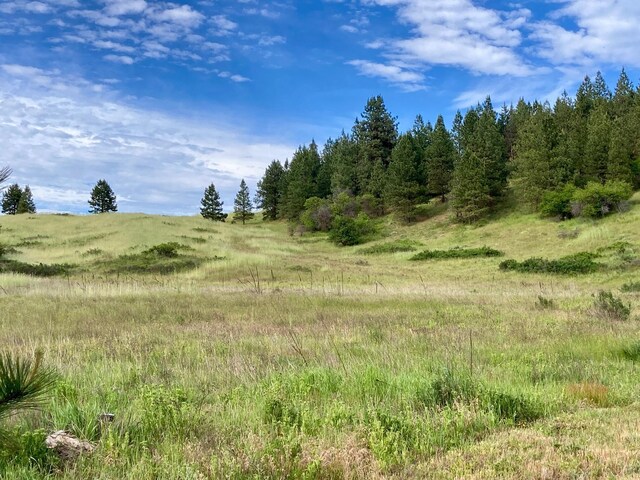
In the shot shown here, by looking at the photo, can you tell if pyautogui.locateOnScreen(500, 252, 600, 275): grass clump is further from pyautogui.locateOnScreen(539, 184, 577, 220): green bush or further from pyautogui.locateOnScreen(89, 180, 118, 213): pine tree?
pyautogui.locateOnScreen(89, 180, 118, 213): pine tree

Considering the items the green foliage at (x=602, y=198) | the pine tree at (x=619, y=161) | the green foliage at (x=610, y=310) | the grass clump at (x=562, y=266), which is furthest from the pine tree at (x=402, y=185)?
the green foliage at (x=610, y=310)

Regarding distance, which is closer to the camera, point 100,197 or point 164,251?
point 164,251

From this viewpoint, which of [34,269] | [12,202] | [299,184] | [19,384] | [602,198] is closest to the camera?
[19,384]

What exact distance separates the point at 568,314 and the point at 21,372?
1264 cm

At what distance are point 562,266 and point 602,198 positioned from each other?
1989 cm

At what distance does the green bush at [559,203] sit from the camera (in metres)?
44.8

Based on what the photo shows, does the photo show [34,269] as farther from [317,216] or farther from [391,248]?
[317,216]

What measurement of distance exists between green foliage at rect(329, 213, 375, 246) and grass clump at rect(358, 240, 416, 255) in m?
6.30

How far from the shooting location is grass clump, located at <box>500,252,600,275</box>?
1028 inches

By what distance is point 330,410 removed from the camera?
15.0 ft

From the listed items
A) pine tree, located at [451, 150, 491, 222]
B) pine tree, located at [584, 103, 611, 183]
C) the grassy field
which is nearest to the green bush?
pine tree, located at [584, 103, 611, 183]

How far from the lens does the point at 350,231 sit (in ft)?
186

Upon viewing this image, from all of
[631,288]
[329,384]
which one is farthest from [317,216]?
[329,384]

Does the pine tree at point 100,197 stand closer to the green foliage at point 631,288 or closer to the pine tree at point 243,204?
the pine tree at point 243,204
